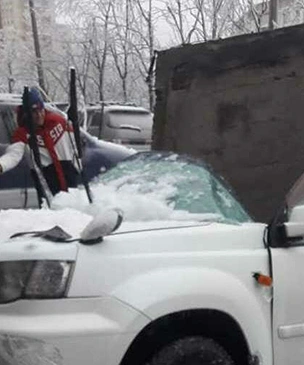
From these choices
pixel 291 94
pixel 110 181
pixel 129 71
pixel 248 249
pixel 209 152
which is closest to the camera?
pixel 248 249

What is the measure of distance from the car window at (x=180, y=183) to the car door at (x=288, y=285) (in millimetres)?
311

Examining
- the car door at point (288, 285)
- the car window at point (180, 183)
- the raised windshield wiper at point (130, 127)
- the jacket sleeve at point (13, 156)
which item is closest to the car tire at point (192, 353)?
the car door at point (288, 285)

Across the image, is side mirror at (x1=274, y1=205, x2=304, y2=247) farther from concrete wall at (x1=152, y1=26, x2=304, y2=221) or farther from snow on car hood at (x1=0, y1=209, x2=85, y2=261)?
concrete wall at (x1=152, y1=26, x2=304, y2=221)

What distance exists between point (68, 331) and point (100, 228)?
0.48 m

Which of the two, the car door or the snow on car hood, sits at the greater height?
the snow on car hood

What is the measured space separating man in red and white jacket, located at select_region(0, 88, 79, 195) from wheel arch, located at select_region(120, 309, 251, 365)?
3.38 metres

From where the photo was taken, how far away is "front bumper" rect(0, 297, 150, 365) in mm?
3223

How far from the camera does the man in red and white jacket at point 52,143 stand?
6.64 m

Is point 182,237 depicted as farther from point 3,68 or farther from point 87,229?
point 3,68

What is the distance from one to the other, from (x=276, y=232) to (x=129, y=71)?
30.3m

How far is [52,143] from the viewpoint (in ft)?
22.7

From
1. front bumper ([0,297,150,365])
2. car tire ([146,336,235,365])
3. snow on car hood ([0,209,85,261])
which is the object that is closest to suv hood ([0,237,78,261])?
snow on car hood ([0,209,85,261])

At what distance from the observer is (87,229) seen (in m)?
3.47

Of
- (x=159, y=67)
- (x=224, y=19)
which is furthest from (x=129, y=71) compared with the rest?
(x=159, y=67)
